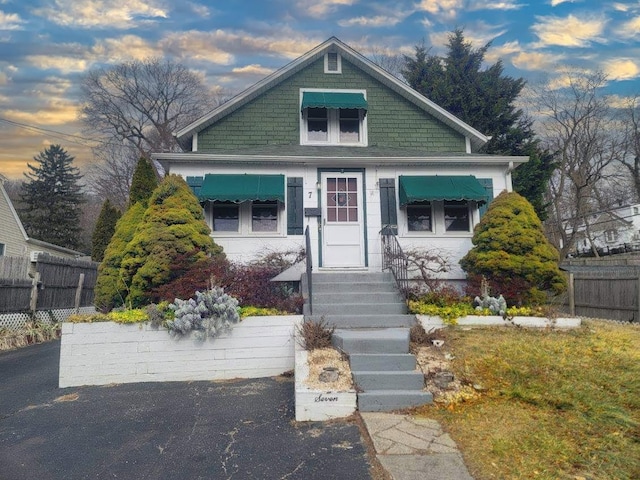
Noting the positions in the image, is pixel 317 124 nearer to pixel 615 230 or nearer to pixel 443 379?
pixel 443 379

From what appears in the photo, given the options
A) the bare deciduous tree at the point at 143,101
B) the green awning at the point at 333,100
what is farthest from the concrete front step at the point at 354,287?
the bare deciduous tree at the point at 143,101

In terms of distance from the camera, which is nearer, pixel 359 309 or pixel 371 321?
pixel 371 321

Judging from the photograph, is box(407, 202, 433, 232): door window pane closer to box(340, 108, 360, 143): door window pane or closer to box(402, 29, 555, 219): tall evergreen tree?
box(340, 108, 360, 143): door window pane

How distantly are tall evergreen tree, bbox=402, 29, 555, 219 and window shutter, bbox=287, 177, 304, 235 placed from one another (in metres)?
11.4

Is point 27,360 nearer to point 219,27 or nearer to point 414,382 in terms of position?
point 414,382

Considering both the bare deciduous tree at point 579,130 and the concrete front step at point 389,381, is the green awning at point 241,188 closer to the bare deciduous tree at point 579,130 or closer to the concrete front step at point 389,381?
the concrete front step at point 389,381

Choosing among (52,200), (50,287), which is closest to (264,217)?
(50,287)

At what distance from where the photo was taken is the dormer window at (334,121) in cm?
1050

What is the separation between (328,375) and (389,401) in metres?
0.71

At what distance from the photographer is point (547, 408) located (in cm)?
393

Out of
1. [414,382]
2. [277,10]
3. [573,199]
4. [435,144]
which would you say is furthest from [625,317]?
[573,199]

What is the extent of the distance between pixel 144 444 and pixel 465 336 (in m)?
4.34

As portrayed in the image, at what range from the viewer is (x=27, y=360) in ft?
26.3

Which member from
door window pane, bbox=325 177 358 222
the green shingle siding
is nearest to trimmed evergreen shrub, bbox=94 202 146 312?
the green shingle siding
